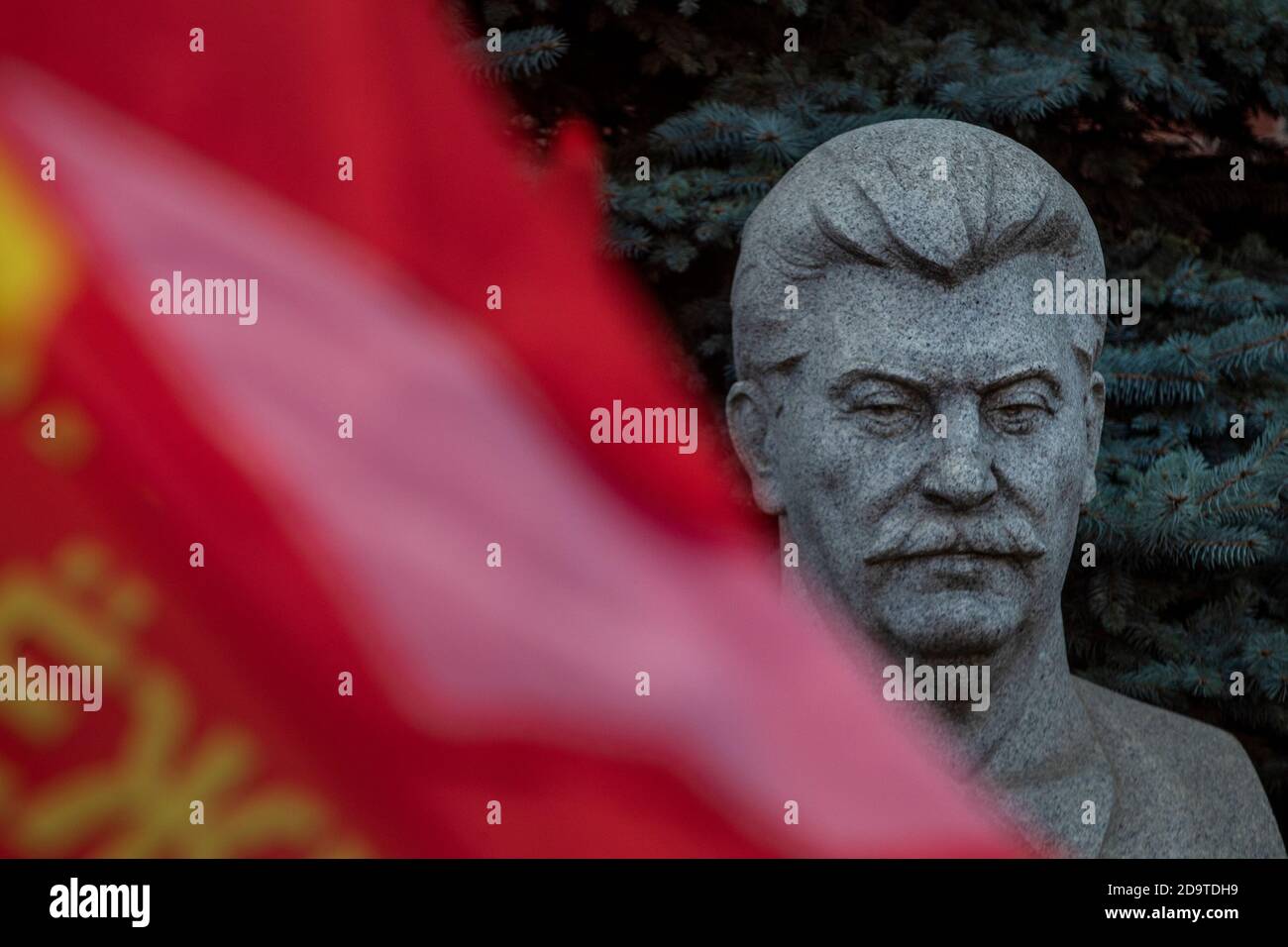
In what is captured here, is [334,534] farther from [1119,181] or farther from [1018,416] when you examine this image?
[1119,181]

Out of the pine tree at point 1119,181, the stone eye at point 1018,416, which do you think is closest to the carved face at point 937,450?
the stone eye at point 1018,416

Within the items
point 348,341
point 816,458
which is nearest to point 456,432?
point 348,341

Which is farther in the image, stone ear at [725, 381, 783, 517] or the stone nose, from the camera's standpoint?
stone ear at [725, 381, 783, 517]

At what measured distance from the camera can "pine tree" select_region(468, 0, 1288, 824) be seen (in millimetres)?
5270

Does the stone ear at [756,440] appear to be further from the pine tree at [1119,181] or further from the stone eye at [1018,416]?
the pine tree at [1119,181]

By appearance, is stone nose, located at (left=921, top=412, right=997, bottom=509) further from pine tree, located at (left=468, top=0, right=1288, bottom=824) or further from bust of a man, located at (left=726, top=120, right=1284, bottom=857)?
pine tree, located at (left=468, top=0, right=1288, bottom=824)

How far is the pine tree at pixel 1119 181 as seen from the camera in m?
5.27

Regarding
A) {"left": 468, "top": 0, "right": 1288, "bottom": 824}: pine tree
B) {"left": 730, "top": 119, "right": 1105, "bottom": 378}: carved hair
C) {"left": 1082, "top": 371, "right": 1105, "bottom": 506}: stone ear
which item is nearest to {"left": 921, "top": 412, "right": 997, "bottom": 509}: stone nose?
{"left": 730, "top": 119, "right": 1105, "bottom": 378}: carved hair

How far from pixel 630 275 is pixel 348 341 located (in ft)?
5.14

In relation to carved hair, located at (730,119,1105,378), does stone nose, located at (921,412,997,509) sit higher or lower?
lower

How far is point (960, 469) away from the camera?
13.4 feet

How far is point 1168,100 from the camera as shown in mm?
5824

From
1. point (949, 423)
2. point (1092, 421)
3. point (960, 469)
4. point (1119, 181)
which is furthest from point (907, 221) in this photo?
point (1119, 181)

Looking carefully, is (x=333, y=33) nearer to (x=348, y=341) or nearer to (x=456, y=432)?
(x=348, y=341)
